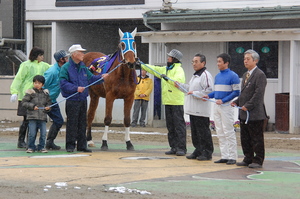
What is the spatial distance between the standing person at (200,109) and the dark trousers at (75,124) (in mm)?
2192

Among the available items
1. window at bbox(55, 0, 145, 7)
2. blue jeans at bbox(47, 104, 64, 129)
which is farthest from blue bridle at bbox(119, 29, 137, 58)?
window at bbox(55, 0, 145, 7)

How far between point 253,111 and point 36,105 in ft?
13.8

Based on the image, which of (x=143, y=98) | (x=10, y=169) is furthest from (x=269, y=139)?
(x=10, y=169)

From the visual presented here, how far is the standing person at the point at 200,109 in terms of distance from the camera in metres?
11.7

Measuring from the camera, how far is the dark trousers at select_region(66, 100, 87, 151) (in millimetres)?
12656

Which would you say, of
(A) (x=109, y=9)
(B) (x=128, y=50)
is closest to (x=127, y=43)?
(B) (x=128, y=50)

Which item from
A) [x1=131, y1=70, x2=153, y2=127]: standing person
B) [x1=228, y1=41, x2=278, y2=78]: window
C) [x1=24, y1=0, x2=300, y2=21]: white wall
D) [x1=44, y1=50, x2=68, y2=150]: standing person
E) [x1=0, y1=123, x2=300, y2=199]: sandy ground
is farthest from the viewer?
[x1=131, y1=70, x2=153, y2=127]: standing person

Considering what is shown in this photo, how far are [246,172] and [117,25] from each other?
18.9 metres

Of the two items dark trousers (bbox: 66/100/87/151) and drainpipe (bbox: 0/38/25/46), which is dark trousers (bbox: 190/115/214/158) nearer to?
dark trousers (bbox: 66/100/87/151)

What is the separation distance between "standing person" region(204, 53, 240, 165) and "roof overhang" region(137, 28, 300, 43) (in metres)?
8.66

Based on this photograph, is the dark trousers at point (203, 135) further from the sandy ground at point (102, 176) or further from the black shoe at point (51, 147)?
the black shoe at point (51, 147)

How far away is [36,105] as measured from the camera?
41.1 ft

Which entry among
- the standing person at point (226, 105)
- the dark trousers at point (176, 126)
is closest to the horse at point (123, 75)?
the dark trousers at point (176, 126)

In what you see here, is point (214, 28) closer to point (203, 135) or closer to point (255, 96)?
point (203, 135)
